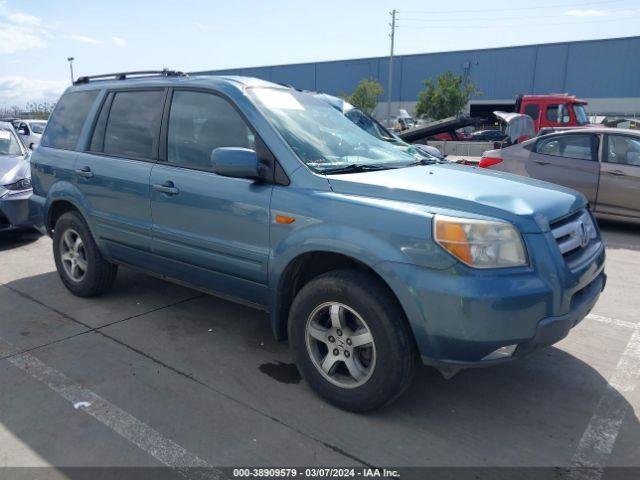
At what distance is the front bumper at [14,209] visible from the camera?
663cm

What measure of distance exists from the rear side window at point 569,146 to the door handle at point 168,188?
21.7 feet

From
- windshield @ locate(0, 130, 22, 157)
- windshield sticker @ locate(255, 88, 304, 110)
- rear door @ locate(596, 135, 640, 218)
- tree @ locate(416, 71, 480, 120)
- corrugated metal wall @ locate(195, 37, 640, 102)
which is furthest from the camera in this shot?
corrugated metal wall @ locate(195, 37, 640, 102)

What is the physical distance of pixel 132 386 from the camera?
11.0ft

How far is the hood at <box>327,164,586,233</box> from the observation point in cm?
268

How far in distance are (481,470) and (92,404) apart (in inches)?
87.8

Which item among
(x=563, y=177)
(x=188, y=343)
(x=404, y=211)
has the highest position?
(x=404, y=211)

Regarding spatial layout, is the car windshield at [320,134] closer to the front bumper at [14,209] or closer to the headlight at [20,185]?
the front bumper at [14,209]

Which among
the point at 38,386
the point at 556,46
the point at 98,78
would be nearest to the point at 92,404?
the point at 38,386

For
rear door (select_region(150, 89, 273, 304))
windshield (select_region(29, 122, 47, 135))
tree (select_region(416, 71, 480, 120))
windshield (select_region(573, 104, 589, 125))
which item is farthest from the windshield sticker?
tree (select_region(416, 71, 480, 120))

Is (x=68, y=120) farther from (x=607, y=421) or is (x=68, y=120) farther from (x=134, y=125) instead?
(x=607, y=421)

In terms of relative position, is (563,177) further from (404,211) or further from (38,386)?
(38,386)

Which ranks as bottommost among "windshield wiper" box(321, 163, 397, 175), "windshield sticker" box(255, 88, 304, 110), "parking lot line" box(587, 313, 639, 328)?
"parking lot line" box(587, 313, 639, 328)

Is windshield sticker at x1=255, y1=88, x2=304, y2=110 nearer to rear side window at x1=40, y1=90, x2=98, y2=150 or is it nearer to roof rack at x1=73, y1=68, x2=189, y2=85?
roof rack at x1=73, y1=68, x2=189, y2=85

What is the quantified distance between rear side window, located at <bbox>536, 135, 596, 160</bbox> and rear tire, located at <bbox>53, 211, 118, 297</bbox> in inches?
265
